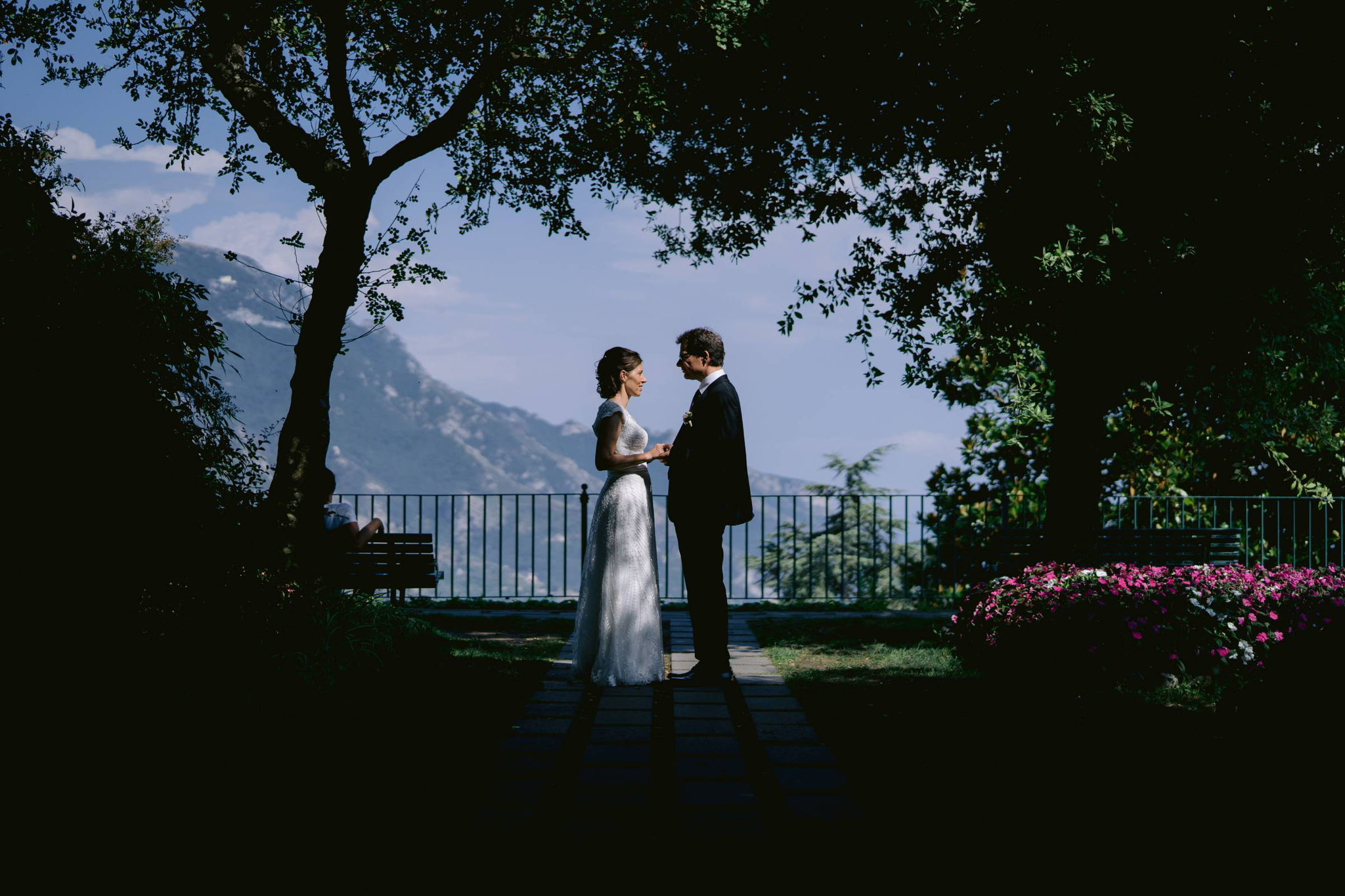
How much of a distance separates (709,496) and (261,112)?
530 cm

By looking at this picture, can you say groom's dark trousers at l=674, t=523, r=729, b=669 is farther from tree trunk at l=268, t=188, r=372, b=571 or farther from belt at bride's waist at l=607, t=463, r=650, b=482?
tree trunk at l=268, t=188, r=372, b=571

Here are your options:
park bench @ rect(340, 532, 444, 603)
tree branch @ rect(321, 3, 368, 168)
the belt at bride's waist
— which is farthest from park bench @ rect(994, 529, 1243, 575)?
tree branch @ rect(321, 3, 368, 168)

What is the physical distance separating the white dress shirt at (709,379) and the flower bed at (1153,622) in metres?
2.42

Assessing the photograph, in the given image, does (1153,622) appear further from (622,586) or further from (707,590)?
(622,586)

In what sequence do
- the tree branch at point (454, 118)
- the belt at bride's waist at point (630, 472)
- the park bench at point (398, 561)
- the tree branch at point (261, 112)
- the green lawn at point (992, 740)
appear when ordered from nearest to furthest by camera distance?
the green lawn at point (992, 740)
the belt at bride's waist at point (630, 472)
the tree branch at point (261, 112)
the tree branch at point (454, 118)
the park bench at point (398, 561)

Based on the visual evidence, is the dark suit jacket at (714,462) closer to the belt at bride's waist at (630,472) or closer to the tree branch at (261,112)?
the belt at bride's waist at (630,472)

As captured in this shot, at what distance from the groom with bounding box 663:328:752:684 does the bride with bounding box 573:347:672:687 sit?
0.20 metres

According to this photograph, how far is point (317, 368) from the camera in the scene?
8555mm

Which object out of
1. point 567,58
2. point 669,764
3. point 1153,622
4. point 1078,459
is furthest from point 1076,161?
point 669,764

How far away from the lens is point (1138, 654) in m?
6.22

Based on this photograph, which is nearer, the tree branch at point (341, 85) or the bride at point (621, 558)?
the bride at point (621, 558)

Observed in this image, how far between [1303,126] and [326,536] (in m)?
8.37

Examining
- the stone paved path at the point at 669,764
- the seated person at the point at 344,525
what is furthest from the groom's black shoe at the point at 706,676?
the seated person at the point at 344,525

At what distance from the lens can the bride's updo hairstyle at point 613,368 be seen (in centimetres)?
655
